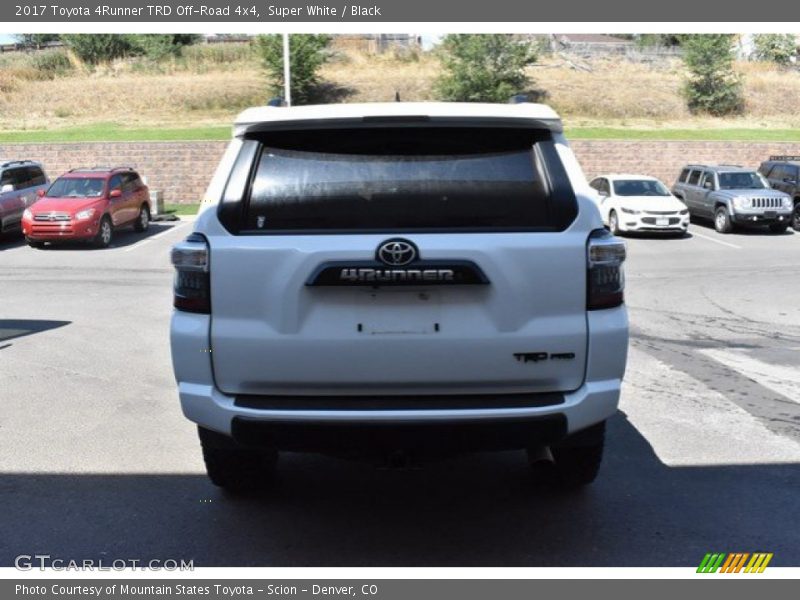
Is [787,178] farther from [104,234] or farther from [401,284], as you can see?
[401,284]

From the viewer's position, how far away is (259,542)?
457 cm

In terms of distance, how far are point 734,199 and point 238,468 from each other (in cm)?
2016

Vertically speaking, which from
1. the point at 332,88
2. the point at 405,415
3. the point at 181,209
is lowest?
the point at 181,209

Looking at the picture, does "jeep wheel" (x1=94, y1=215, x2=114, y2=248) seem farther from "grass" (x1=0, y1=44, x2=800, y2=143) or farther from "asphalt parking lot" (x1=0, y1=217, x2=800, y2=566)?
"grass" (x1=0, y1=44, x2=800, y2=143)

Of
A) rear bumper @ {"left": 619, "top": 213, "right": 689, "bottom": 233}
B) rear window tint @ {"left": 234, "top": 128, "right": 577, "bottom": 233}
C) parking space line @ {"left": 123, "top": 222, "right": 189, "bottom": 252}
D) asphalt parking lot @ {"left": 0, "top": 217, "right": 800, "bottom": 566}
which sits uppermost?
rear window tint @ {"left": 234, "top": 128, "right": 577, "bottom": 233}

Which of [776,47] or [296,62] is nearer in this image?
[296,62]

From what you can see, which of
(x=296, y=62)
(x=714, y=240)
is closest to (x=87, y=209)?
(x=714, y=240)

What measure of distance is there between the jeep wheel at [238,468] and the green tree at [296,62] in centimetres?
4013

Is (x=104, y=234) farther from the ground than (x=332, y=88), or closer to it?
closer to it

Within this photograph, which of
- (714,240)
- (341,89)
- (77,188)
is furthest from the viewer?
(341,89)

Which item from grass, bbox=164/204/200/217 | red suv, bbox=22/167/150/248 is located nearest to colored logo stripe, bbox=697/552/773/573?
red suv, bbox=22/167/150/248

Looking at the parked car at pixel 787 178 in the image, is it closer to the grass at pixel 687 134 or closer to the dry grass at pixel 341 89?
the grass at pixel 687 134

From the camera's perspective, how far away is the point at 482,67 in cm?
4288

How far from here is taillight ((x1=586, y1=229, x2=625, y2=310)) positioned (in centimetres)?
404
